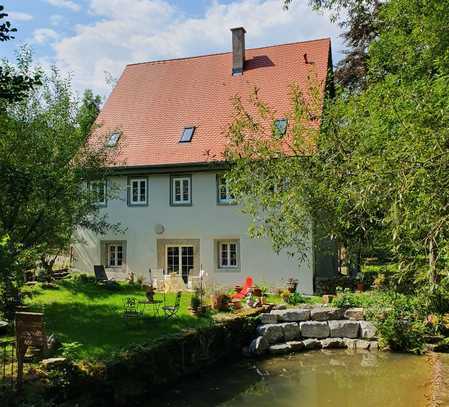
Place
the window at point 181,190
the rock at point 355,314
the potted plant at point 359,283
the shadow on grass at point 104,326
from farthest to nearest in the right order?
the window at point 181,190 < the potted plant at point 359,283 < the rock at point 355,314 < the shadow on grass at point 104,326

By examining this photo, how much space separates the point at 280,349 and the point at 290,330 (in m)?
0.83

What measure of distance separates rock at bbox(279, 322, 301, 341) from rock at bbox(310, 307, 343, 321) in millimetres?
552

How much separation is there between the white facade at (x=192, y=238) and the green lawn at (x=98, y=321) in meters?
2.93

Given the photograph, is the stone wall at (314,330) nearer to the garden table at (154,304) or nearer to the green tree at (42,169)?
the garden table at (154,304)

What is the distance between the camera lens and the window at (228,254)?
Answer: 731 inches

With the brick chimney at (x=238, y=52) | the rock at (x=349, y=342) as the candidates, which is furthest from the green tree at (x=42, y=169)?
the brick chimney at (x=238, y=52)

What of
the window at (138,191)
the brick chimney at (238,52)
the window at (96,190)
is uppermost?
the brick chimney at (238,52)

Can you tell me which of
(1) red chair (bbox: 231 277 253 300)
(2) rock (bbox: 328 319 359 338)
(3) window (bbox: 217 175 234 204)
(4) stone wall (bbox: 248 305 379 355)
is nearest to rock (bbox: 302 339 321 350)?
(4) stone wall (bbox: 248 305 379 355)

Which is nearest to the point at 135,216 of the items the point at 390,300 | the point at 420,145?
the point at 390,300

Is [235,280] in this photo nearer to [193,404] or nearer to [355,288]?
[355,288]

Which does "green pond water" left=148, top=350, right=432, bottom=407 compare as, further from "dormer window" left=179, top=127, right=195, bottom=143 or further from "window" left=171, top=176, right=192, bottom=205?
"dormer window" left=179, top=127, right=195, bottom=143

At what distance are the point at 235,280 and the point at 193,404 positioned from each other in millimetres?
9414

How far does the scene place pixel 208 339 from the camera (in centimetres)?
1131

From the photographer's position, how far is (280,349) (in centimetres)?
1270
